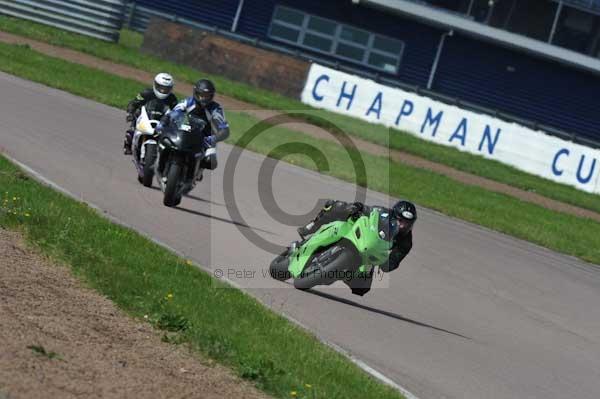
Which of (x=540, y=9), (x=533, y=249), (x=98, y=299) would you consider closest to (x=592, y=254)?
(x=533, y=249)

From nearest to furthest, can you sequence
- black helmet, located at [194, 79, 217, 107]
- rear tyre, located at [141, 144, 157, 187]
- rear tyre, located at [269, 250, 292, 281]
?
rear tyre, located at [269, 250, 292, 281]
black helmet, located at [194, 79, 217, 107]
rear tyre, located at [141, 144, 157, 187]

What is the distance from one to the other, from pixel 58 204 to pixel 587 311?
22.4ft

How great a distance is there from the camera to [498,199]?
2548cm

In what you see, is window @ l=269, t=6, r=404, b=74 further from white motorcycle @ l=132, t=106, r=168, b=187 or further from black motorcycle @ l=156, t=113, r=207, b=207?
black motorcycle @ l=156, t=113, r=207, b=207

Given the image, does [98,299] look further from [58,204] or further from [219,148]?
[219,148]

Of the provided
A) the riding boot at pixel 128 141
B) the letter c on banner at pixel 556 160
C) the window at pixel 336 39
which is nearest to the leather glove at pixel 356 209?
the riding boot at pixel 128 141

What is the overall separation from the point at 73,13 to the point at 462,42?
14403 millimetres

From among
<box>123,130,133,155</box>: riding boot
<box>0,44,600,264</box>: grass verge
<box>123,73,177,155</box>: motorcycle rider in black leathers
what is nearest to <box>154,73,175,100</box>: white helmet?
<box>123,73,177,155</box>: motorcycle rider in black leathers

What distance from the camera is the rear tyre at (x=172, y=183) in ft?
45.6

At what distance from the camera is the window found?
4278 centimetres

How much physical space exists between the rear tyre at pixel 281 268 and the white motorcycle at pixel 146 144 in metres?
3.82

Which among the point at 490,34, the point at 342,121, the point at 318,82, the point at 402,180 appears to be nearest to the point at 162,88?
the point at 402,180

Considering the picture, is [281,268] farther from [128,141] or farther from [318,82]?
[318,82]

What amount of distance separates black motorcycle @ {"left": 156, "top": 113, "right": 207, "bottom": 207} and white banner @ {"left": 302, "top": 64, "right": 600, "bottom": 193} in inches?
665
